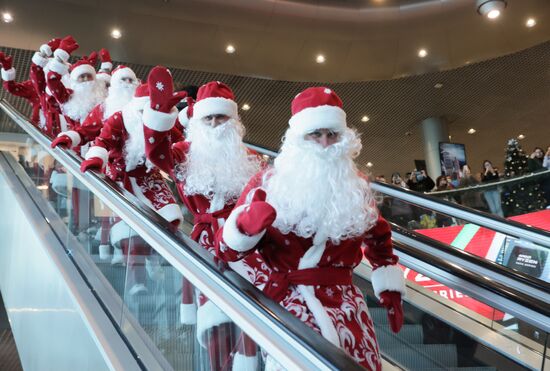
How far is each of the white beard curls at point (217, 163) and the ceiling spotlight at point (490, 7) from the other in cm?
882

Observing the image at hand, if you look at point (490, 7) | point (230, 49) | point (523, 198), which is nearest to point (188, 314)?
point (523, 198)

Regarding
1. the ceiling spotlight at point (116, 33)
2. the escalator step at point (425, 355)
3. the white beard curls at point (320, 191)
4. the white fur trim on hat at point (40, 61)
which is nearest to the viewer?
the white beard curls at point (320, 191)

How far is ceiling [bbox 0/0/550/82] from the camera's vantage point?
35.0 feet

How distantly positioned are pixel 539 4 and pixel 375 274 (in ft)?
35.5

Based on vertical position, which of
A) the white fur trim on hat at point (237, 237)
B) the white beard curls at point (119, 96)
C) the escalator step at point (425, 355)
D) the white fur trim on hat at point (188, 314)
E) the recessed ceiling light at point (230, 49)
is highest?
the recessed ceiling light at point (230, 49)

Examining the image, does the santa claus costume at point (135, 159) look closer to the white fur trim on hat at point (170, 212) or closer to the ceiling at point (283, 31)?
the white fur trim on hat at point (170, 212)

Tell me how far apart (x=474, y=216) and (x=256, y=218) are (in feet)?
7.60

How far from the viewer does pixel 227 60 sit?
1244 cm

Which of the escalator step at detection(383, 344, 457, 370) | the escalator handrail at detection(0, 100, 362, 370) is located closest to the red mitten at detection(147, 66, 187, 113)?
the escalator handrail at detection(0, 100, 362, 370)

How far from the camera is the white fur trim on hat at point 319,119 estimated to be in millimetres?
2141

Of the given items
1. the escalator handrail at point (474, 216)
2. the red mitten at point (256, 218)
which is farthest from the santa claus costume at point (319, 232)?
the escalator handrail at point (474, 216)

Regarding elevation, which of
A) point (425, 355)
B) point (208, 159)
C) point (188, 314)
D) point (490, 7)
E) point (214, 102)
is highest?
point (490, 7)

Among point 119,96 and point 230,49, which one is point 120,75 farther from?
point 230,49

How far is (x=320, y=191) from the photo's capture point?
2.06 meters
